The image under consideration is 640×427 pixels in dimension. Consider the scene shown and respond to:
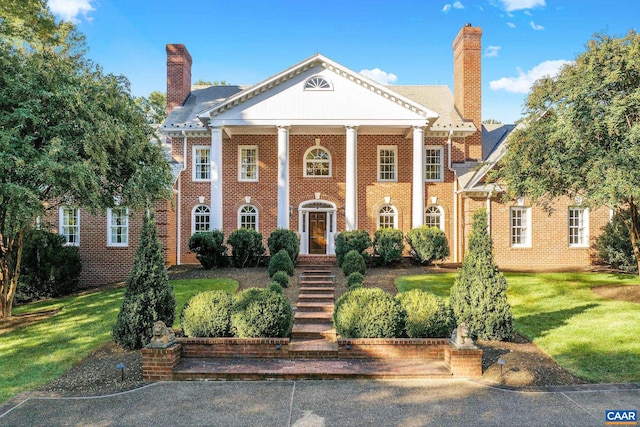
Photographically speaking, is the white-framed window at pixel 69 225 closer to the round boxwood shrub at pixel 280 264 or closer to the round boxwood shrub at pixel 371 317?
the round boxwood shrub at pixel 280 264

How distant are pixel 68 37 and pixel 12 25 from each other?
9.45m

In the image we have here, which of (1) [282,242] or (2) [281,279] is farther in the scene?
(1) [282,242]

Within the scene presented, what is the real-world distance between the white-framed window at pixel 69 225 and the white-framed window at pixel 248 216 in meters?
7.33

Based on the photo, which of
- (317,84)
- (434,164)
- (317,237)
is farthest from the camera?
(434,164)

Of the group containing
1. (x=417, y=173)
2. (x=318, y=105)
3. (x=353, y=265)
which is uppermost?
(x=318, y=105)

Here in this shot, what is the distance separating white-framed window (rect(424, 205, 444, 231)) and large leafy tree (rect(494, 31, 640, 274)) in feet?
26.6

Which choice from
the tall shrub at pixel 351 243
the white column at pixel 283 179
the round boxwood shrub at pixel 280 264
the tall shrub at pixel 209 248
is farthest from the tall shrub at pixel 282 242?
the tall shrub at pixel 209 248

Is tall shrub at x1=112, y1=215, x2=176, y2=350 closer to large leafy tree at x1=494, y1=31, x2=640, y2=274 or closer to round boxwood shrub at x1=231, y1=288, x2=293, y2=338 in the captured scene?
round boxwood shrub at x1=231, y1=288, x2=293, y2=338

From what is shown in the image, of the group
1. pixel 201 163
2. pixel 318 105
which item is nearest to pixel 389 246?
pixel 318 105

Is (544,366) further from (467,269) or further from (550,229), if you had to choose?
(550,229)

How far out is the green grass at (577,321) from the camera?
7.84 metres

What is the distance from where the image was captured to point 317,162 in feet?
69.9

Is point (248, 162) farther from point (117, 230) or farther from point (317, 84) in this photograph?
point (117, 230)

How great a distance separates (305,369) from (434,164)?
1621cm
